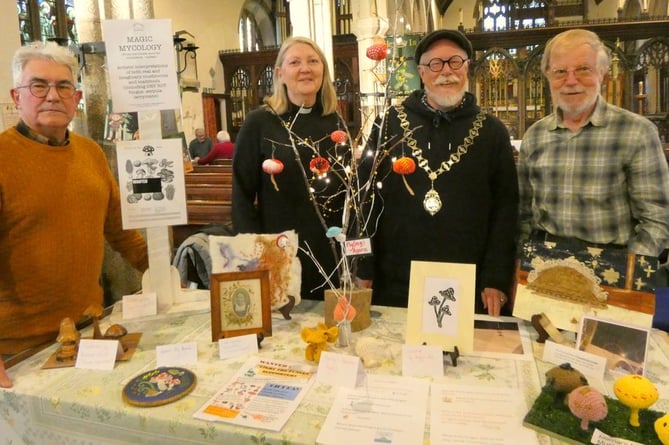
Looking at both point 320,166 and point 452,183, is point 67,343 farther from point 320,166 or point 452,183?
point 452,183

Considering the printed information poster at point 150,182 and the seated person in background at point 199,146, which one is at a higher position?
the seated person in background at point 199,146

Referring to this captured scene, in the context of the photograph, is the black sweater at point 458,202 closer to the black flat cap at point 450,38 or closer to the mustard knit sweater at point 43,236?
the black flat cap at point 450,38

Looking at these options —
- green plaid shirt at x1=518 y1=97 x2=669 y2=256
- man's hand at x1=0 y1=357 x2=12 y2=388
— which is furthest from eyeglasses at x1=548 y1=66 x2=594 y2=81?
man's hand at x1=0 y1=357 x2=12 y2=388

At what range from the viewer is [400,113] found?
6.96ft

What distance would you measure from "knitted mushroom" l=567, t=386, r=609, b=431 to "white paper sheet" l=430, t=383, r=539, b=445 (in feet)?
0.33

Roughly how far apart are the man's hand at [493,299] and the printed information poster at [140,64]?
1.25m

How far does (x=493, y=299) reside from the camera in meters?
1.94

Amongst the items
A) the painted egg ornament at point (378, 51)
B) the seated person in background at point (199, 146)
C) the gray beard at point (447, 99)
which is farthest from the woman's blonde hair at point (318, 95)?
the seated person in background at point (199, 146)

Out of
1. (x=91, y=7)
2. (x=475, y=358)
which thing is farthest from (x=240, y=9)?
(x=475, y=358)

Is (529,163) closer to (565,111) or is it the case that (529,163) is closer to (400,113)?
(565,111)

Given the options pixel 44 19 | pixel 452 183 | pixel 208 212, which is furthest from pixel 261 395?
pixel 44 19

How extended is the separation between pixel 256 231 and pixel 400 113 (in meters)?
0.74

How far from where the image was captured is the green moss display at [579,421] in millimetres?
1129

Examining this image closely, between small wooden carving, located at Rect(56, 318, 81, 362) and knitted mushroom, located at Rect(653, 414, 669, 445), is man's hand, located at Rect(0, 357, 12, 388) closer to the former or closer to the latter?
small wooden carving, located at Rect(56, 318, 81, 362)
